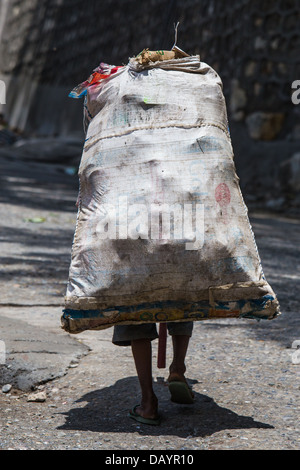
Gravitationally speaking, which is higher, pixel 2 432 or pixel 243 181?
pixel 243 181

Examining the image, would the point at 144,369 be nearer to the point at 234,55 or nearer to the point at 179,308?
the point at 179,308

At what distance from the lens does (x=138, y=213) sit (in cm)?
247

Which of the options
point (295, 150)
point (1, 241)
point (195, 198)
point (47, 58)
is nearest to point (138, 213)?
point (195, 198)

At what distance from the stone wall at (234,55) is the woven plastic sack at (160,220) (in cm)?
638

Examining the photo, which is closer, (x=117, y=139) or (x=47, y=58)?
(x=117, y=139)

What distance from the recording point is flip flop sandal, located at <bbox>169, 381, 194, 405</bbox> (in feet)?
8.95

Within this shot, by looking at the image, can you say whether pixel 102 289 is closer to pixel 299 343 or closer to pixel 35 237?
pixel 299 343

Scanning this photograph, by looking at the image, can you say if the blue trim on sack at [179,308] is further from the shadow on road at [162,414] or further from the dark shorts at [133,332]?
the shadow on road at [162,414]

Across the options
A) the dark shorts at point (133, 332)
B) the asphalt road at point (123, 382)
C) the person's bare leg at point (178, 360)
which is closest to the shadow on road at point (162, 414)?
the asphalt road at point (123, 382)

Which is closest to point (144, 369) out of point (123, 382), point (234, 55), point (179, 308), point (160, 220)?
point (179, 308)

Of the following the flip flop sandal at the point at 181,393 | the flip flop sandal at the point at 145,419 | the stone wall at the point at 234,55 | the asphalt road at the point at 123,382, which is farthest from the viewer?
the stone wall at the point at 234,55

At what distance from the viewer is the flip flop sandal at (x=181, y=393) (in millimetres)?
2729

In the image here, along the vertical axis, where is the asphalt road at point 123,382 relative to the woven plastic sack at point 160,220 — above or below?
below

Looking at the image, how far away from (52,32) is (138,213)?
15.5 metres
